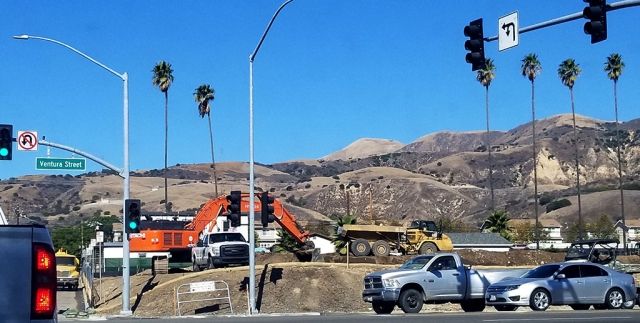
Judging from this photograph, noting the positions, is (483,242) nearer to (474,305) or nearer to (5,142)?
(474,305)

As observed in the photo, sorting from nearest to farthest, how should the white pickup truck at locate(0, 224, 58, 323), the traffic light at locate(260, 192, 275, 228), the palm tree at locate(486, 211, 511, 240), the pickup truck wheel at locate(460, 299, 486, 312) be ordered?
the white pickup truck at locate(0, 224, 58, 323) → the pickup truck wheel at locate(460, 299, 486, 312) → the traffic light at locate(260, 192, 275, 228) → the palm tree at locate(486, 211, 511, 240)

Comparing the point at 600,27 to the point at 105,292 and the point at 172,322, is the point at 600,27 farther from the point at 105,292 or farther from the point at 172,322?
the point at 105,292

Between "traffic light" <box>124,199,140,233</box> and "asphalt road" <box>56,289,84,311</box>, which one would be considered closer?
"traffic light" <box>124,199,140,233</box>

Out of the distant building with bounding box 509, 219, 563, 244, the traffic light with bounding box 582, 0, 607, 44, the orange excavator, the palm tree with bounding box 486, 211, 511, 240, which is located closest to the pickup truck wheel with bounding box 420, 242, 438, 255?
the orange excavator

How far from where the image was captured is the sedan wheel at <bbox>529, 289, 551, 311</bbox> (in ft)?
82.8

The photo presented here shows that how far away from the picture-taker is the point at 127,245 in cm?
3078

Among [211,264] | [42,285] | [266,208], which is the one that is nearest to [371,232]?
[211,264]

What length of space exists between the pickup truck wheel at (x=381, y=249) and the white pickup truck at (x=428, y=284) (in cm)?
2030

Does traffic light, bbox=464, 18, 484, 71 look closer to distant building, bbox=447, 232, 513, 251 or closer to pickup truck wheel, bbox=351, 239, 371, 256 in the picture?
pickup truck wheel, bbox=351, 239, 371, 256

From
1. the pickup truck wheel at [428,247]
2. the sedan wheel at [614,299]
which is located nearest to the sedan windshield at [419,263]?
the sedan wheel at [614,299]

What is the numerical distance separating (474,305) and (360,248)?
20406 mm

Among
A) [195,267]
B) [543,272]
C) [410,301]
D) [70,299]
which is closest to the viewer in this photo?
[543,272]

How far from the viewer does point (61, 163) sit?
98.2 feet

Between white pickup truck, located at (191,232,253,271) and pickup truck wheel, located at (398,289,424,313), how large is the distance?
1803 cm
